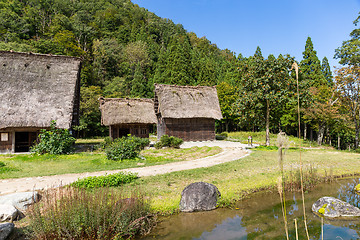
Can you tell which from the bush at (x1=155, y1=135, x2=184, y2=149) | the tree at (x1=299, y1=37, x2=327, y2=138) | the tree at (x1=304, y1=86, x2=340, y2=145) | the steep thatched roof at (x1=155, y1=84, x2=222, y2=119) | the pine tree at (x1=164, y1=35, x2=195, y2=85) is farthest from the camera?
the pine tree at (x1=164, y1=35, x2=195, y2=85)

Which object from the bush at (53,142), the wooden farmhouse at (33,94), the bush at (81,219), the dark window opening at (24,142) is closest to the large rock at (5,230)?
the bush at (81,219)

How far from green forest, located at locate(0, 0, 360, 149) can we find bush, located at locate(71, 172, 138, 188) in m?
14.5

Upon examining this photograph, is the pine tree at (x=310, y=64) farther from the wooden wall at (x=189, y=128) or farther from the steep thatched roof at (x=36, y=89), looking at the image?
the steep thatched roof at (x=36, y=89)

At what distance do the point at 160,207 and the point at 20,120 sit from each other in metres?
15.6

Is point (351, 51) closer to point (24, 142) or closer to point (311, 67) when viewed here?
point (311, 67)

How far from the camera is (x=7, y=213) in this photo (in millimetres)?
6008

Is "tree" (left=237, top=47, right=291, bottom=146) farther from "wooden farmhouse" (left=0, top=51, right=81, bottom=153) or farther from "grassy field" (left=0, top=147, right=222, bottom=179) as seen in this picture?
"wooden farmhouse" (left=0, top=51, right=81, bottom=153)

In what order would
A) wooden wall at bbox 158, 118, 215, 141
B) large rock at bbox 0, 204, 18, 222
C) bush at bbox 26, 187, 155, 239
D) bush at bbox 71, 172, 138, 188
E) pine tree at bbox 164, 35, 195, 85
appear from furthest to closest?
pine tree at bbox 164, 35, 195, 85
wooden wall at bbox 158, 118, 215, 141
bush at bbox 71, 172, 138, 188
large rock at bbox 0, 204, 18, 222
bush at bbox 26, 187, 155, 239

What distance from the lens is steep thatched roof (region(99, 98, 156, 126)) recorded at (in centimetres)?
2220

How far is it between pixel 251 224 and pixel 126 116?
18.2 metres

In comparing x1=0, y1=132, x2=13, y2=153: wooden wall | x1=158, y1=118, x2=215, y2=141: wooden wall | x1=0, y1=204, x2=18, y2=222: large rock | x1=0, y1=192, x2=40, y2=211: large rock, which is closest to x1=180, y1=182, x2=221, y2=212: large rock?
x1=0, y1=192, x2=40, y2=211: large rock

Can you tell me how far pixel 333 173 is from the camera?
37.2 feet

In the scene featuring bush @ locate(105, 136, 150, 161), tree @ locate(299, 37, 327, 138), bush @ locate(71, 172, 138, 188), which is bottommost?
bush @ locate(71, 172, 138, 188)

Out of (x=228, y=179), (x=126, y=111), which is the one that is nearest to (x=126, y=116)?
(x=126, y=111)
